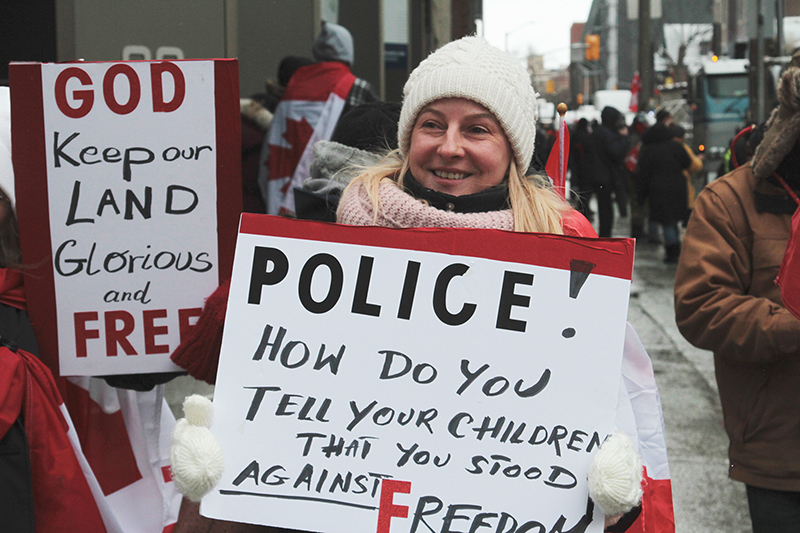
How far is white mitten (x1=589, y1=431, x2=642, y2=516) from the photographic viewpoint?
1599 millimetres

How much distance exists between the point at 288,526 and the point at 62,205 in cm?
111

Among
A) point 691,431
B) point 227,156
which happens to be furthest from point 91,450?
point 691,431

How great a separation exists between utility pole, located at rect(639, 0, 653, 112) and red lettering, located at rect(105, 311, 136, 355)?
20627 mm

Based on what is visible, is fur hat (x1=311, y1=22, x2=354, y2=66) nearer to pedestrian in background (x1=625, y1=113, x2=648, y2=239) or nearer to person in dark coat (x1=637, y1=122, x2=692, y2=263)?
person in dark coat (x1=637, y1=122, x2=692, y2=263)

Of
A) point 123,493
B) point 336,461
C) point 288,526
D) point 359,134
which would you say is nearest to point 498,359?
point 336,461

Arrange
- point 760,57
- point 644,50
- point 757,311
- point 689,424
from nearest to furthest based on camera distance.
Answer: point 757,311 → point 689,424 → point 760,57 → point 644,50

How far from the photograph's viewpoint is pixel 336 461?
5.74ft

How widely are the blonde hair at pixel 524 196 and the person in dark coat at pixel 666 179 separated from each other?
32.7 ft

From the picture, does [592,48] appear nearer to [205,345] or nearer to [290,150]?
[290,150]

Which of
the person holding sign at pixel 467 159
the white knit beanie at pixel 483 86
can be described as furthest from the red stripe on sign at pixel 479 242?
the white knit beanie at pixel 483 86

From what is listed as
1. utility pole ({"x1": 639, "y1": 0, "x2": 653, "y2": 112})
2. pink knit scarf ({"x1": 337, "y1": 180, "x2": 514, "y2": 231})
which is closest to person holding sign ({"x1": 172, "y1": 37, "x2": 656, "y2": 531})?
pink knit scarf ({"x1": 337, "y1": 180, "x2": 514, "y2": 231})

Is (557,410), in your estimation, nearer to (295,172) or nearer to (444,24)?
(295,172)

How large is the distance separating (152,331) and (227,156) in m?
0.52

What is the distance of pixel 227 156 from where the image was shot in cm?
235
